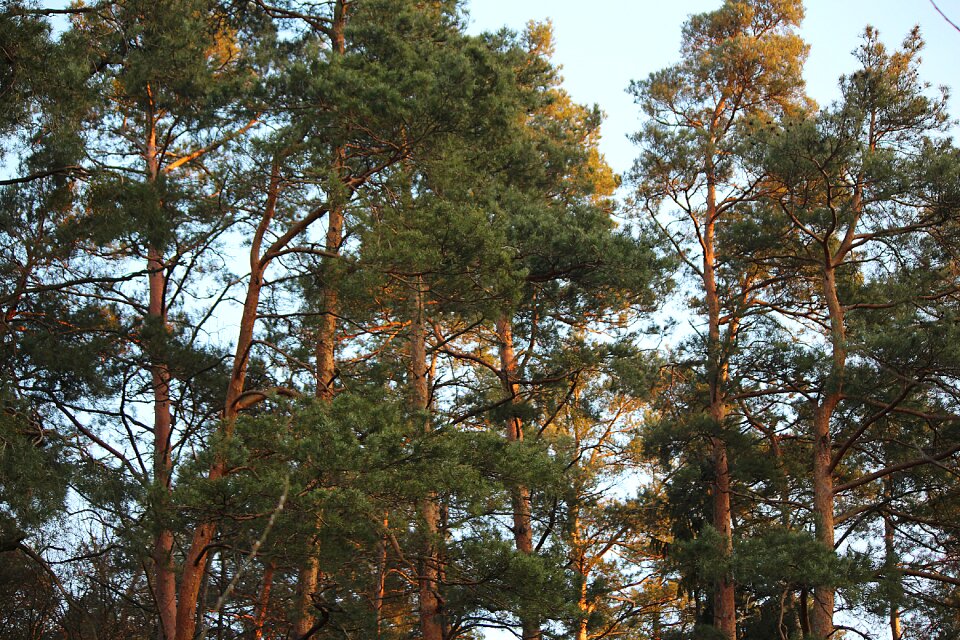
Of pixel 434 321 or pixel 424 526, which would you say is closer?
pixel 424 526

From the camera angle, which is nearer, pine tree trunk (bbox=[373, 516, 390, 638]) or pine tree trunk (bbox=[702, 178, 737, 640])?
pine tree trunk (bbox=[373, 516, 390, 638])

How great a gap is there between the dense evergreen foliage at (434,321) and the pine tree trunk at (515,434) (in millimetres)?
58

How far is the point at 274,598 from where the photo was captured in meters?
13.6

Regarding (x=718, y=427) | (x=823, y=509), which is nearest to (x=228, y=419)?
(x=718, y=427)

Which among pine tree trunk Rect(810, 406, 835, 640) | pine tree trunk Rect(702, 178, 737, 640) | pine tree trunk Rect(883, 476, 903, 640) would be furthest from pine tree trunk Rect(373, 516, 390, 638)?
pine tree trunk Rect(883, 476, 903, 640)

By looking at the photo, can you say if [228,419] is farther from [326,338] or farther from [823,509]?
[823,509]

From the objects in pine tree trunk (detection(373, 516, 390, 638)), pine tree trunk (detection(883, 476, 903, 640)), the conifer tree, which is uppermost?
the conifer tree

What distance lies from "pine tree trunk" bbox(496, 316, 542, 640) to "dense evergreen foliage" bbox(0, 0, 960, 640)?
0.06 meters

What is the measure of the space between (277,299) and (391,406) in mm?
3508

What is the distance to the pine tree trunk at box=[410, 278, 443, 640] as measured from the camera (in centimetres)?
947

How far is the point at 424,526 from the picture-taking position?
922cm

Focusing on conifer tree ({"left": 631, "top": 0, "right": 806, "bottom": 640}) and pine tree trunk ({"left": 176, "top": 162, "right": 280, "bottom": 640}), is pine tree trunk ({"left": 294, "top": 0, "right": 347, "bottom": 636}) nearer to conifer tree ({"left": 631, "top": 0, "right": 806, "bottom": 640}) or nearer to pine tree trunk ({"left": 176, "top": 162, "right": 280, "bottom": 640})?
pine tree trunk ({"left": 176, "top": 162, "right": 280, "bottom": 640})

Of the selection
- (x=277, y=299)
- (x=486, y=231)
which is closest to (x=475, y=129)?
(x=486, y=231)

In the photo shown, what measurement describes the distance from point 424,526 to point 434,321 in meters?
4.19
